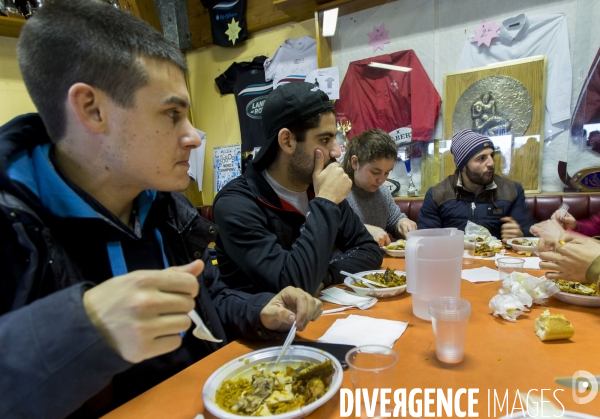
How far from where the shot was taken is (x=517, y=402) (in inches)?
27.1

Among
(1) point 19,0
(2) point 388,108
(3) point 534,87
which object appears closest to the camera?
(1) point 19,0

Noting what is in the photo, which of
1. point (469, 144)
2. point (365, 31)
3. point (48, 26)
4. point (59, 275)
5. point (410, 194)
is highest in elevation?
point (365, 31)

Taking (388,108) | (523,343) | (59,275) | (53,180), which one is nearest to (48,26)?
(53,180)

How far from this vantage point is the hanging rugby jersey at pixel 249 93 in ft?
15.1

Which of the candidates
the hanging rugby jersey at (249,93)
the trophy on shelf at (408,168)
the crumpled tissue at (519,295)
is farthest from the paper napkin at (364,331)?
the hanging rugby jersey at (249,93)

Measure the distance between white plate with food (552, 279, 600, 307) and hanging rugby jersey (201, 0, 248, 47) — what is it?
14.6 feet

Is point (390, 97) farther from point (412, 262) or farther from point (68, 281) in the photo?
point (68, 281)

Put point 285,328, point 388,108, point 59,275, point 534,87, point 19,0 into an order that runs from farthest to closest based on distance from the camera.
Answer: point 388,108
point 534,87
point 19,0
point 285,328
point 59,275

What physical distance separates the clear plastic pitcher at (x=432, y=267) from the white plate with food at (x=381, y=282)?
0.18 metres

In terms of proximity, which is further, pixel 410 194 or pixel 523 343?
pixel 410 194

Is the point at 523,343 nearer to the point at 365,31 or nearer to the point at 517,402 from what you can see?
the point at 517,402

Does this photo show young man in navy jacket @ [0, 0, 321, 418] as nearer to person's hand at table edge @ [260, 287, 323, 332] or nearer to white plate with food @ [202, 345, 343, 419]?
person's hand at table edge @ [260, 287, 323, 332]

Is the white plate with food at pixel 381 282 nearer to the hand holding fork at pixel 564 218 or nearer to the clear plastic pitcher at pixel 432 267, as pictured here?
the clear plastic pitcher at pixel 432 267

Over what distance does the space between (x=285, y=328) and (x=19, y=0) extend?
12.6ft
